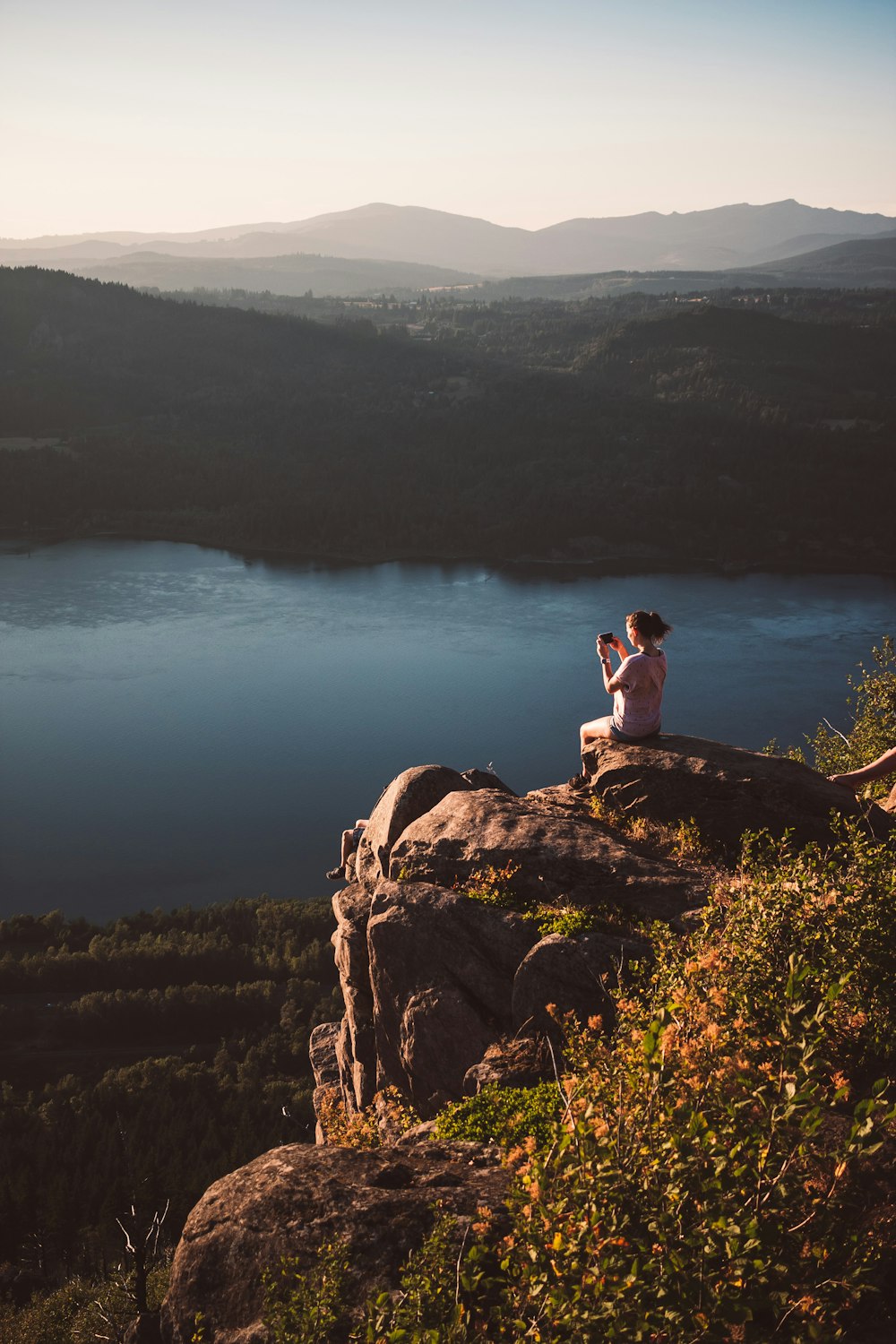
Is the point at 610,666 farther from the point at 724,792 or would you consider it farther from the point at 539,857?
the point at 539,857

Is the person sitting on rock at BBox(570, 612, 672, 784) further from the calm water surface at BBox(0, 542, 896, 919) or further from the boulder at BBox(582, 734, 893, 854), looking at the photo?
the calm water surface at BBox(0, 542, 896, 919)

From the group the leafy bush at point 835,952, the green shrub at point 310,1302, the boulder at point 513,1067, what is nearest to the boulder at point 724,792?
the boulder at point 513,1067

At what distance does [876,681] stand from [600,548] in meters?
87.5

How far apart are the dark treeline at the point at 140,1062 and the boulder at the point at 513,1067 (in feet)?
83.6

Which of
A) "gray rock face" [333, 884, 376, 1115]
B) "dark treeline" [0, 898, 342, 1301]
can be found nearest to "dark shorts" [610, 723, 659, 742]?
"gray rock face" [333, 884, 376, 1115]

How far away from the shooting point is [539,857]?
1023 centimetres

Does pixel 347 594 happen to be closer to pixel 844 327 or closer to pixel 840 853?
pixel 840 853

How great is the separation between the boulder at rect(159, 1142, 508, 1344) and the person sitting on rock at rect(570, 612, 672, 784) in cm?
589

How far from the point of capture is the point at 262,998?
44.8 m

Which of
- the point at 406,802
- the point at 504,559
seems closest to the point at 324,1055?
the point at 406,802

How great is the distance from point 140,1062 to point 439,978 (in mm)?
35846

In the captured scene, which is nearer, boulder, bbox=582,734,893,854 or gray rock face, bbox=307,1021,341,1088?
boulder, bbox=582,734,893,854

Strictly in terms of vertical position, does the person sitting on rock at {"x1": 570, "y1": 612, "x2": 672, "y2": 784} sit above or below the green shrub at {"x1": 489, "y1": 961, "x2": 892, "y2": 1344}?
above

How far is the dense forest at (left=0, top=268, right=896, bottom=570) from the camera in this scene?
376ft
